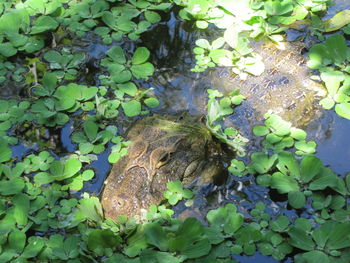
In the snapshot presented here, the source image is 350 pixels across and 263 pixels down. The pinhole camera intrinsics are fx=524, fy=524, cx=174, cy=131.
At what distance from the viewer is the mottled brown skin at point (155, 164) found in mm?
3271

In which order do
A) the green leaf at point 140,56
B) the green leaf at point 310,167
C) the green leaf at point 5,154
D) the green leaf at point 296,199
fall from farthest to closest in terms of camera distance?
the green leaf at point 140,56 < the green leaf at point 5,154 < the green leaf at point 310,167 < the green leaf at point 296,199

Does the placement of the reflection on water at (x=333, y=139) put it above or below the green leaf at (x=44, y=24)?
below

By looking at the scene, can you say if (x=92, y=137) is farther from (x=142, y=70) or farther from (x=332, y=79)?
(x=332, y=79)

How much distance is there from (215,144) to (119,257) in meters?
1.15

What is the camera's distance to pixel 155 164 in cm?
339

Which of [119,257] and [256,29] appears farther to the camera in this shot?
[256,29]

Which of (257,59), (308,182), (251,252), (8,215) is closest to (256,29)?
(257,59)

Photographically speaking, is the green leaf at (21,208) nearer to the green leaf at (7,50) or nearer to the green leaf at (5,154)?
the green leaf at (5,154)

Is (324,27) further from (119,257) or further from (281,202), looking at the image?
(119,257)

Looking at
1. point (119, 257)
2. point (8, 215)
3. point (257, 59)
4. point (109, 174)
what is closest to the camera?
point (119, 257)

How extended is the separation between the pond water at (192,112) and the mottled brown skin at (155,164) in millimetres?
170

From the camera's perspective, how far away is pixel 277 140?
3664mm

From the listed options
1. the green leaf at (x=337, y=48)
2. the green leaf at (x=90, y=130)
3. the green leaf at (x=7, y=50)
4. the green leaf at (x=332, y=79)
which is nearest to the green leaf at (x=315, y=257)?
the green leaf at (x=332, y=79)

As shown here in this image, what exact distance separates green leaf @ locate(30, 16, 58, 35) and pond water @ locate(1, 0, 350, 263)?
301mm
